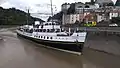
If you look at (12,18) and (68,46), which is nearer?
(68,46)

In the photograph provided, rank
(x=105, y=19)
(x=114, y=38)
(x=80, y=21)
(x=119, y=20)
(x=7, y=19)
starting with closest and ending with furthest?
(x=114, y=38) → (x=119, y=20) → (x=105, y=19) → (x=80, y=21) → (x=7, y=19)

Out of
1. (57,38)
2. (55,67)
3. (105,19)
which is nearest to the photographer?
(55,67)

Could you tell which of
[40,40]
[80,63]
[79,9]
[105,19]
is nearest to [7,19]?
[79,9]

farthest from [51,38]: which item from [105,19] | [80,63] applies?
[105,19]

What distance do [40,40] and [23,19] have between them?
206 ft

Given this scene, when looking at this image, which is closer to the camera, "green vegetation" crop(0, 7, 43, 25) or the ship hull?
the ship hull

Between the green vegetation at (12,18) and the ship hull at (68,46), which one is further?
the green vegetation at (12,18)

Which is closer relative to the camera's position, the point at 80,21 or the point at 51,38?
the point at 51,38

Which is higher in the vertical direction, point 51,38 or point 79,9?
point 79,9

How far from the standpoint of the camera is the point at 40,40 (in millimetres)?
23531

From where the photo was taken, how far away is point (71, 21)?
67.1 metres

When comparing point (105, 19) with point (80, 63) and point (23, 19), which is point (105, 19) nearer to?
point (23, 19)

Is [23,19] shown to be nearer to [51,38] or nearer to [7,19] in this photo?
[7,19]

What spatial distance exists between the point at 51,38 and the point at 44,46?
94.2 inches
